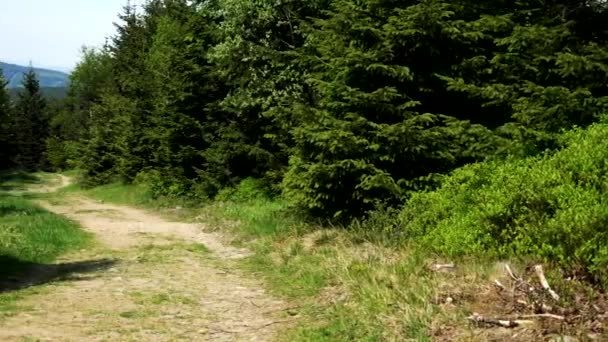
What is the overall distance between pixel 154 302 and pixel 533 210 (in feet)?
18.0

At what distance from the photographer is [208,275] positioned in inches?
445

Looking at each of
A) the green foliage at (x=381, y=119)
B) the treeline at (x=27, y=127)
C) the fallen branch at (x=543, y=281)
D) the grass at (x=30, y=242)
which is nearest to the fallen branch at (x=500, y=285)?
the fallen branch at (x=543, y=281)

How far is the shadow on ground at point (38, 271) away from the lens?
10.2 m

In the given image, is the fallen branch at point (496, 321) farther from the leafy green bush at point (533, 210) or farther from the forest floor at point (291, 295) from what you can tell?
the leafy green bush at point (533, 210)

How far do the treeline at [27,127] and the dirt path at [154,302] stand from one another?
6090 centimetres

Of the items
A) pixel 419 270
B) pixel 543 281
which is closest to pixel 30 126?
pixel 419 270

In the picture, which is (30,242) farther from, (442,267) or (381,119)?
(442,267)

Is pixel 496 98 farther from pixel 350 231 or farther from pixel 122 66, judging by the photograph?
pixel 122 66

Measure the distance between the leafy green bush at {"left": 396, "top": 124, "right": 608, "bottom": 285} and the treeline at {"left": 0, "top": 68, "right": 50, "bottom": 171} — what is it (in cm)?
6653

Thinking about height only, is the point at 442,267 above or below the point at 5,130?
above

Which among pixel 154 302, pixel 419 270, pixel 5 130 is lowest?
pixel 5 130

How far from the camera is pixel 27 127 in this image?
72.0 m

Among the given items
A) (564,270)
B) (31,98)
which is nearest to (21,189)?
(31,98)

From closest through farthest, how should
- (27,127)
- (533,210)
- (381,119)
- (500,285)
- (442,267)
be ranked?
(500,285), (533,210), (442,267), (381,119), (27,127)
